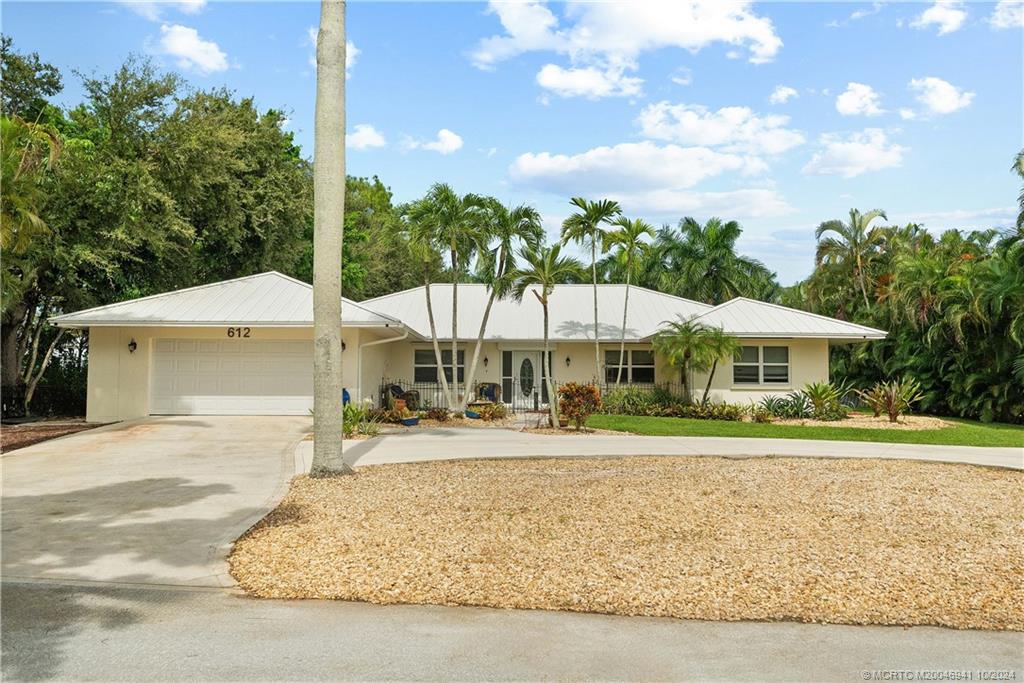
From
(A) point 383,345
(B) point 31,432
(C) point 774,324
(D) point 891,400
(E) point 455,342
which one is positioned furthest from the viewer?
(A) point 383,345

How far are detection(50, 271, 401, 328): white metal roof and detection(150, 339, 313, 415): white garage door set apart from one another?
2.89 ft

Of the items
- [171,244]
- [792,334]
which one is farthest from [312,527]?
[792,334]

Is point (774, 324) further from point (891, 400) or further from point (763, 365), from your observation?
point (891, 400)

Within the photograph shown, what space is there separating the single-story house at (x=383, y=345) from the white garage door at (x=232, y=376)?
27 millimetres

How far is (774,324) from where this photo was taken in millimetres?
22891

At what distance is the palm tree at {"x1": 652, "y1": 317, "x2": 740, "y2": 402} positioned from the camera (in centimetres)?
2053

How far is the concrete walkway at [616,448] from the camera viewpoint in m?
12.4

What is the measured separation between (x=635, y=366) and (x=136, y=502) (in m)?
19.0

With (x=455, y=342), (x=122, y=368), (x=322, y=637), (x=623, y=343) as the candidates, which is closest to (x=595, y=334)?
(x=623, y=343)

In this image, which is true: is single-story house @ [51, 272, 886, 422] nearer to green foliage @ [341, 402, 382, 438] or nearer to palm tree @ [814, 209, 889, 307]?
green foliage @ [341, 402, 382, 438]

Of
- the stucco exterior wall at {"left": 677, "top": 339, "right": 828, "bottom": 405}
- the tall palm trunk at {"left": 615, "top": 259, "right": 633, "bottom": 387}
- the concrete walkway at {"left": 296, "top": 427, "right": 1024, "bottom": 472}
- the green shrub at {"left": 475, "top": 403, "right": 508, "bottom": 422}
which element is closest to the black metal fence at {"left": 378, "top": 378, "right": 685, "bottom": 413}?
the tall palm trunk at {"left": 615, "top": 259, "right": 633, "bottom": 387}

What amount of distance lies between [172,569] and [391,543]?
6.20 feet

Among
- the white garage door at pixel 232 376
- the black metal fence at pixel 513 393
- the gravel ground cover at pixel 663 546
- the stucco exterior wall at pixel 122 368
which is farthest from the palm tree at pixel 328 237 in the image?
the black metal fence at pixel 513 393

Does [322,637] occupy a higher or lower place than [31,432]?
lower
